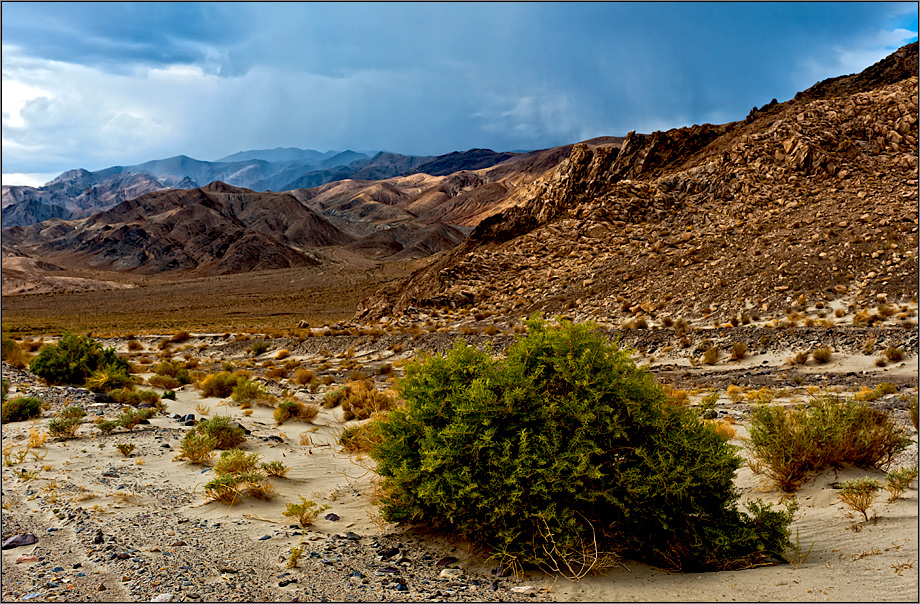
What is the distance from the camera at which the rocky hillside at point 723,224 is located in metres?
22.6

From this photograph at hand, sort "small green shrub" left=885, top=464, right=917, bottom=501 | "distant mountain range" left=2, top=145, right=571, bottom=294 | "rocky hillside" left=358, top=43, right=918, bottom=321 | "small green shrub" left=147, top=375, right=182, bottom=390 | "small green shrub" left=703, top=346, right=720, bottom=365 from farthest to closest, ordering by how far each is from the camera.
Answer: "distant mountain range" left=2, top=145, right=571, bottom=294
"rocky hillside" left=358, top=43, right=918, bottom=321
"small green shrub" left=703, top=346, right=720, bottom=365
"small green shrub" left=147, top=375, right=182, bottom=390
"small green shrub" left=885, top=464, right=917, bottom=501

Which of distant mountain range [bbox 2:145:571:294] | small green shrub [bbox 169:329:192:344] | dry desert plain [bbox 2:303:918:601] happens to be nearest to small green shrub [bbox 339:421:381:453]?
dry desert plain [bbox 2:303:918:601]

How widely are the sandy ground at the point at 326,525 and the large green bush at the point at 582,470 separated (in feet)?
0.85

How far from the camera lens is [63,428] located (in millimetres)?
8562

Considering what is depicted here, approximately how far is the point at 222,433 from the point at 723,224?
2641 centimetres

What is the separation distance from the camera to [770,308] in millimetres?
21016

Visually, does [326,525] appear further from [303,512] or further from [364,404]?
[364,404]

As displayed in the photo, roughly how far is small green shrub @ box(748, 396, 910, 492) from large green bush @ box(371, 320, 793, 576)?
1574 millimetres

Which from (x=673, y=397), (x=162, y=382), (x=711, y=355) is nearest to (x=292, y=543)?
(x=673, y=397)

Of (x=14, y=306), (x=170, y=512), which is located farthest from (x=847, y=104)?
(x=14, y=306)

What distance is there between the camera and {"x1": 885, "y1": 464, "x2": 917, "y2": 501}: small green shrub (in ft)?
19.0

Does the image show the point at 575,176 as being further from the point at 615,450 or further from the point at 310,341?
the point at 615,450

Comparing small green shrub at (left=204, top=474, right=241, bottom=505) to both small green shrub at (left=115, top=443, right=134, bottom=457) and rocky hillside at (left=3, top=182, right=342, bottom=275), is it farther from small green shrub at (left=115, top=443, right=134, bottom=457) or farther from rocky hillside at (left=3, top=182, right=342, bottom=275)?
rocky hillside at (left=3, top=182, right=342, bottom=275)

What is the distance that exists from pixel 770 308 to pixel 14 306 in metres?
84.4
